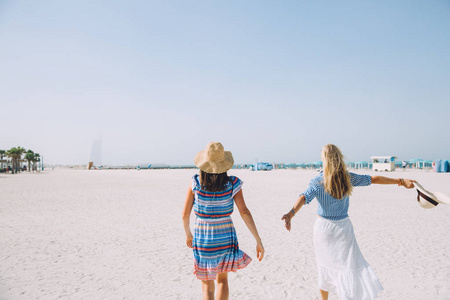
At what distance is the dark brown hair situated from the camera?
2516 mm

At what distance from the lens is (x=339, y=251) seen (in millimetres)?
2789

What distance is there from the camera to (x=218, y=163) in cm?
258

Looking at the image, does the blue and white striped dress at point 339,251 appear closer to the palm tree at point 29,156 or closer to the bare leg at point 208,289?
the bare leg at point 208,289

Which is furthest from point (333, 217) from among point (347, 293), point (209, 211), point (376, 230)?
point (376, 230)

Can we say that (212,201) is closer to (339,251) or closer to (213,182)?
(213,182)

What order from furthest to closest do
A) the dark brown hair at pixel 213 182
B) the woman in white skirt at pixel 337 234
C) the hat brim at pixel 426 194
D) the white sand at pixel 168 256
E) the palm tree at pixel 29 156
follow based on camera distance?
the palm tree at pixel 29 156 < the white sand at pixel 168 256 < the hat brim at pixel 426 194 < the woman in white skirt at pixel 337 234 < the dark brown hair at pixel 213 182

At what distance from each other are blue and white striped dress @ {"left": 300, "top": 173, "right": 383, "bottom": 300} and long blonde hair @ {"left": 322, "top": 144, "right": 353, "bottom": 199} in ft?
0.24

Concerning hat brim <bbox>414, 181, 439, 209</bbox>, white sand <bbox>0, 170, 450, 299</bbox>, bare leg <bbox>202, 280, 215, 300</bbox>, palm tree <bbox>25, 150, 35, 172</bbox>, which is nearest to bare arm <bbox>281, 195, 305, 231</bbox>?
bare leg <bbox>202, 280, 215, 300</bbox>

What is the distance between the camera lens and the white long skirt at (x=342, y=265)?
270 cm

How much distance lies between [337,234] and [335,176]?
0.57m

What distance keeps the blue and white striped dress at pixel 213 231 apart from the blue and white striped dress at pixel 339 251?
841mm

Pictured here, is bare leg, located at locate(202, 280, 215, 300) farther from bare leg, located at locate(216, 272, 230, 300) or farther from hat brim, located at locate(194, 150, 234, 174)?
hat brim, located at locate(194, 150, 234, 174)

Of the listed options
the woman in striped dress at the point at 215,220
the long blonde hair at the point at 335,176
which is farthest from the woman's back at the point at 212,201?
the long blonde hair at the point at 335,176

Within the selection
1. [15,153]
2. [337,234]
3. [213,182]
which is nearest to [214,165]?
[213,182]
